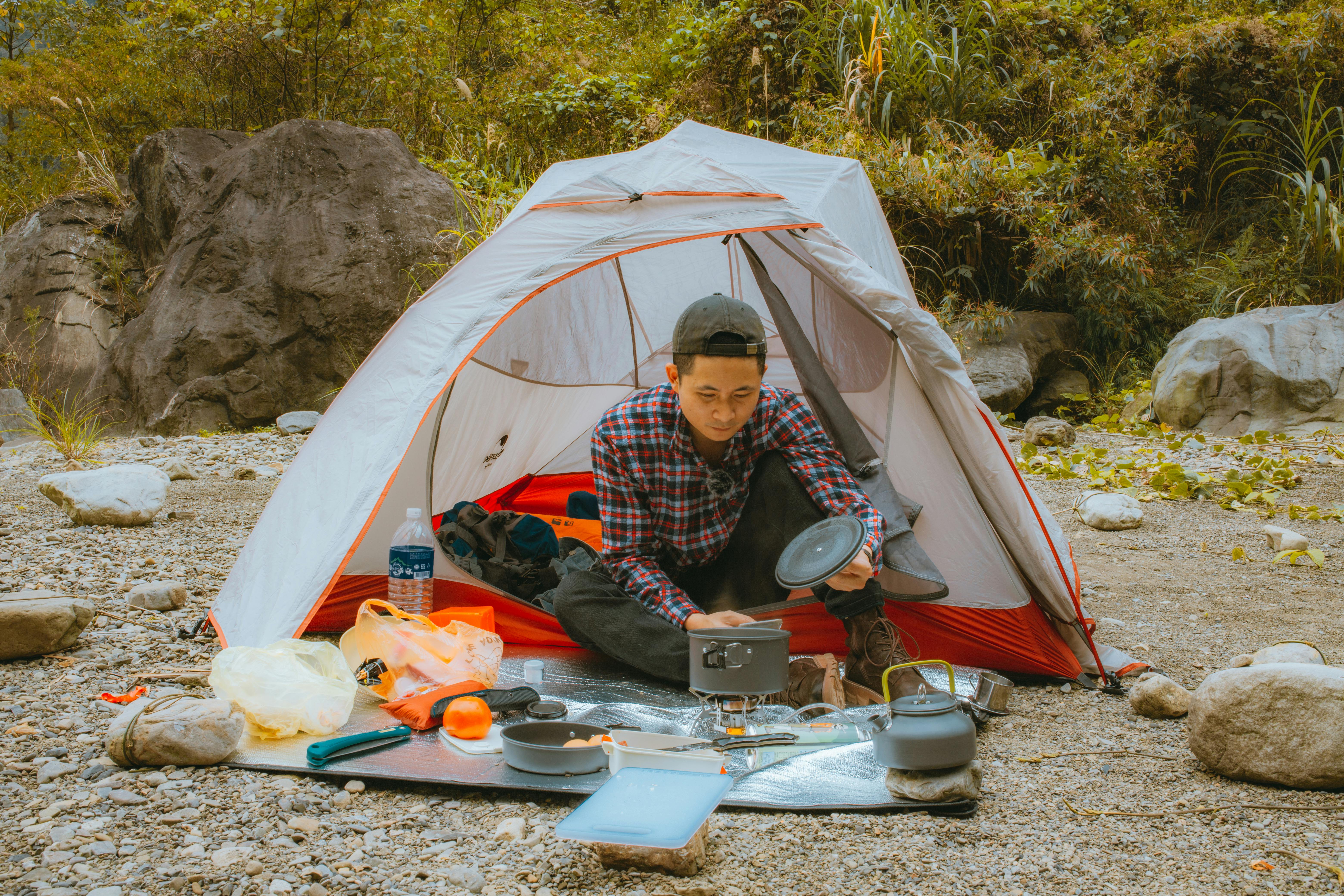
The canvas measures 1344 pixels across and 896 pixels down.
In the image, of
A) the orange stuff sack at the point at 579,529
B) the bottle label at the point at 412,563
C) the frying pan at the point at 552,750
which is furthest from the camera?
the orange stuff sack at the point at 579,529

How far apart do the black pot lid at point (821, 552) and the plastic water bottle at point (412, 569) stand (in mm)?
943

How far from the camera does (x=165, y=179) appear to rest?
7082 millimetres

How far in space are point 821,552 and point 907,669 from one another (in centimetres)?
43

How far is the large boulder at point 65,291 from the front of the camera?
7.33 m

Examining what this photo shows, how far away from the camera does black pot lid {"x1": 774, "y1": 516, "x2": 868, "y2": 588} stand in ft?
5.65

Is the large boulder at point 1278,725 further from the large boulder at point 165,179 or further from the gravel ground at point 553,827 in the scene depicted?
the large boulder at point 165,179

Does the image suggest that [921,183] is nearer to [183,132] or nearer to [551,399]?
[551,399]

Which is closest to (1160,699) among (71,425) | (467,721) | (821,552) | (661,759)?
(821,552)

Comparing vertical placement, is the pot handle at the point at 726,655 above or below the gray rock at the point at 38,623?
above

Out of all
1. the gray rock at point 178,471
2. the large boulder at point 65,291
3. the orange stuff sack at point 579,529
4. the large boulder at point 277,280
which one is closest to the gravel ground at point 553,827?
the orange stuff sack at point 579,529

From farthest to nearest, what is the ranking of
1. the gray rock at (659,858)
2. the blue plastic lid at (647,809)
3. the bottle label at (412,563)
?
1. the bottle label at (412,563)
2. the gray rock at (659,858)
3. the blue plastic lid at (647,809)

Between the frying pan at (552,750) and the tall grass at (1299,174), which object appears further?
the tall grass at (1299,174)

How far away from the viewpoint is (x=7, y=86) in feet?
30.6

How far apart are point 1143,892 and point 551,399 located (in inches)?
113
